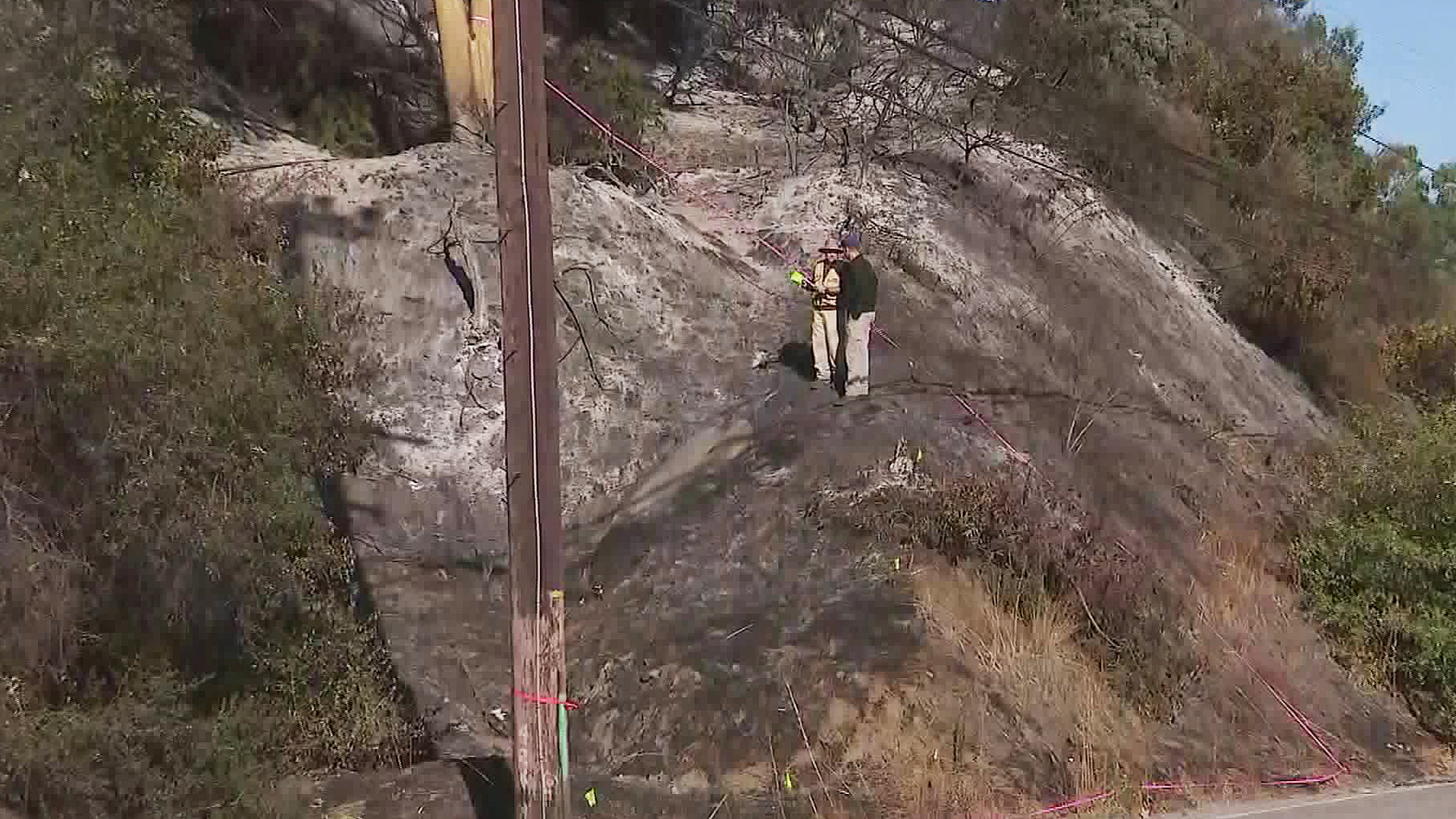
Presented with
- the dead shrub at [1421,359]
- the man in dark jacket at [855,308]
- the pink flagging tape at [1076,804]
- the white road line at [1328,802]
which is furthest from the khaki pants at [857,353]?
the dead shrub at [1421,359]

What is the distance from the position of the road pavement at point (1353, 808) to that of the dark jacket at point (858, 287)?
5068 millimetres

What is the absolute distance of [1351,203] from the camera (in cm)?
2488

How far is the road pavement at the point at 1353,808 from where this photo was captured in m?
9.73

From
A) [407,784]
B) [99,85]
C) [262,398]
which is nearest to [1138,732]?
[407,784]

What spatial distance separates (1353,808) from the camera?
10.2 meters

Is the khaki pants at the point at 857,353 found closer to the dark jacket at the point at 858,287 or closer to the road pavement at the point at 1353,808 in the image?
the dark jacket at the point at 858,287

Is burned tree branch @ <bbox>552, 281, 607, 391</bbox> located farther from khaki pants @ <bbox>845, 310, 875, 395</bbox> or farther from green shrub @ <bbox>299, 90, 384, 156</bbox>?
green shrub @ <bbox>299, 90, 384, 156</bbox>

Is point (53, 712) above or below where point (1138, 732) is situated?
above

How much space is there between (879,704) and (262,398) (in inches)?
187

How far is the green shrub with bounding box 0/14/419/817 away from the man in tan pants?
5.00m

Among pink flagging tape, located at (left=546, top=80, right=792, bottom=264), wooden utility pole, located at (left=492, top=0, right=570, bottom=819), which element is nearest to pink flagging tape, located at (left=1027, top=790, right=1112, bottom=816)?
wooden utility pole, located at (left=492, top=0, right=570, bottom=819)

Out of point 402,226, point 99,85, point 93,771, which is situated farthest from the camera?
point 402,226

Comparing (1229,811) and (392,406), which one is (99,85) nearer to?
(392,406)

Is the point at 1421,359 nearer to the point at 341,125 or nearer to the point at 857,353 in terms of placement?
the point at 857,353
